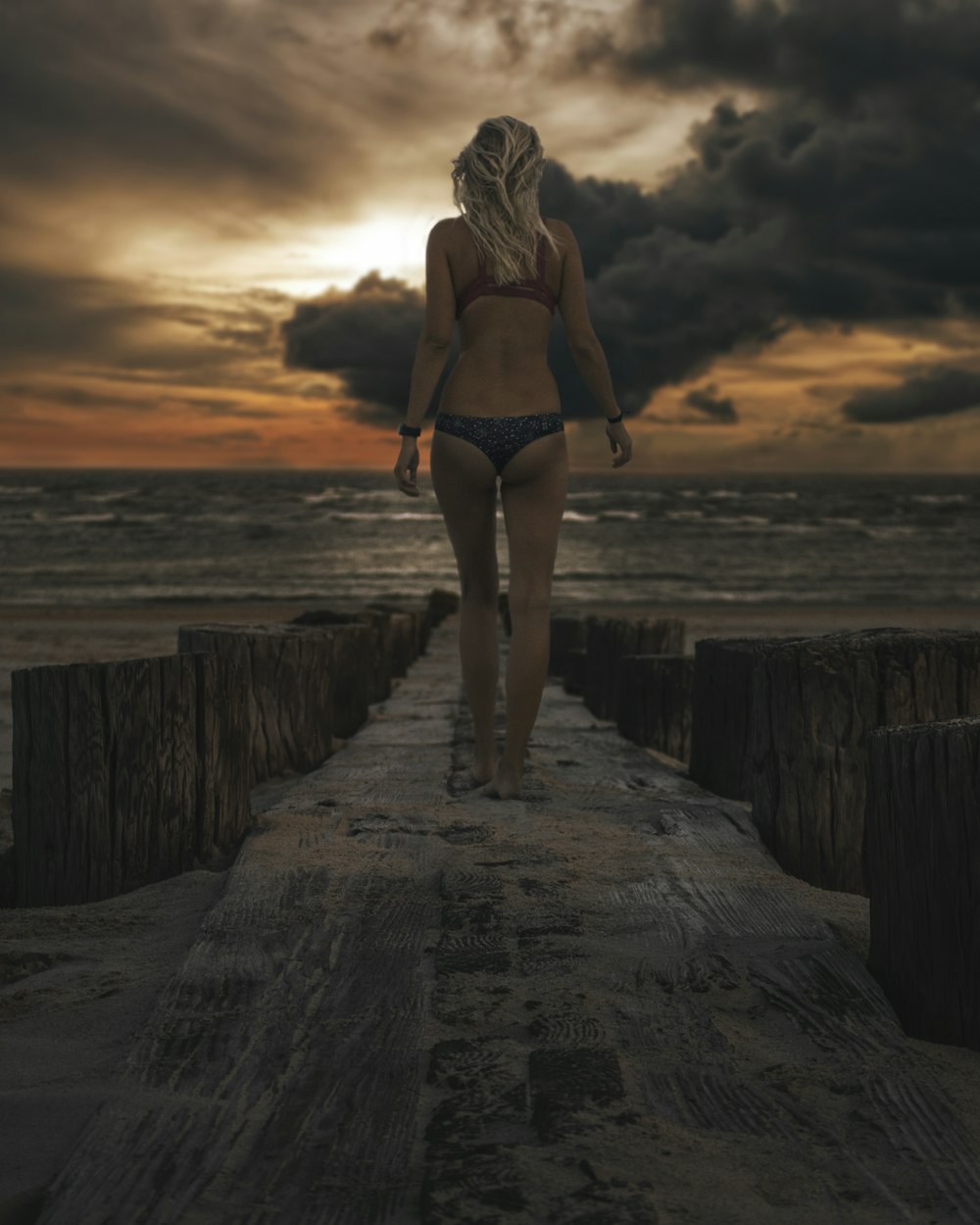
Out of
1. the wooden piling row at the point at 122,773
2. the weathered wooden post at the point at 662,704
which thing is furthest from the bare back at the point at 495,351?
the weathered wooden post at the point at 662,704

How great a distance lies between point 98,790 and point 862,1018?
6.55 feet

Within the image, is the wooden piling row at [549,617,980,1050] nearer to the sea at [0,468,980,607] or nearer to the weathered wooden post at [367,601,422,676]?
the weathered wooden post at [367,601,422,676]

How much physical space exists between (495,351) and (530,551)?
2.35 feet

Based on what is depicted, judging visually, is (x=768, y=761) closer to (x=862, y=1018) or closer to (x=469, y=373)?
(x=862, y=1018)

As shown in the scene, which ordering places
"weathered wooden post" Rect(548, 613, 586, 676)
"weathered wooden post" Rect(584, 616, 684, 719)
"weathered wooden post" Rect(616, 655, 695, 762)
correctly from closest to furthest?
"weathered wooden post" Rect(616, 655, 695, 762) < "weathered wooden post" Rect(584, 616, 684, 719) < "weathered wooden post" Rect(548, 613, 586, 676)

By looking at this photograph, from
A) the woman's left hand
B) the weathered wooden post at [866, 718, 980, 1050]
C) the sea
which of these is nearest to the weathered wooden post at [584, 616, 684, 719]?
the woman's left hand

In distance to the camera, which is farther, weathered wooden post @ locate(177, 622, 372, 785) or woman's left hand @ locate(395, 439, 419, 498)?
weathered wooden post @ locate(177, 622, 372, 785)

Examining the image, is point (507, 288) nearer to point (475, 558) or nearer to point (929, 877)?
point (475, 558)

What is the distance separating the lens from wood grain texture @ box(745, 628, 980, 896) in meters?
3.04

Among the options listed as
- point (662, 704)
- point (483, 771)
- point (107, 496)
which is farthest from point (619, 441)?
point (107, 496)

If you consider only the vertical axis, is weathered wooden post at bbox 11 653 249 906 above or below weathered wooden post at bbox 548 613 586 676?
above

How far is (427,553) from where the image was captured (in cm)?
4009

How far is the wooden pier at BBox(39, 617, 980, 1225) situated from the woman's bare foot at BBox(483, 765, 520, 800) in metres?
0.70

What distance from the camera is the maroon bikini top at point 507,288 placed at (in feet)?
12.8
